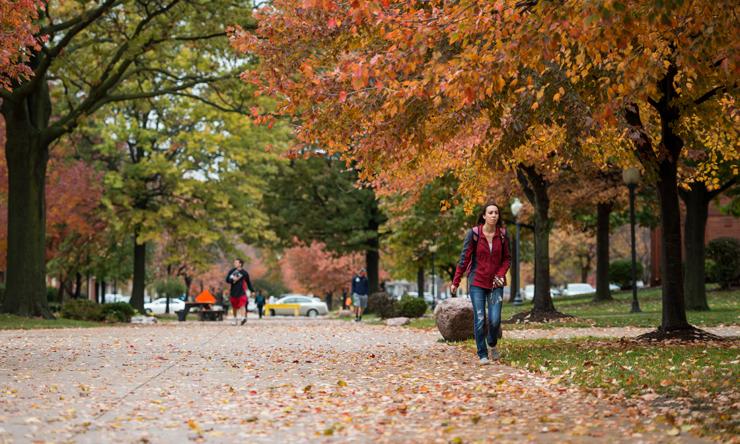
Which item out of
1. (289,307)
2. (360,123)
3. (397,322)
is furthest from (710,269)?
(289,307)

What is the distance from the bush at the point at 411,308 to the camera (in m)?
28.4

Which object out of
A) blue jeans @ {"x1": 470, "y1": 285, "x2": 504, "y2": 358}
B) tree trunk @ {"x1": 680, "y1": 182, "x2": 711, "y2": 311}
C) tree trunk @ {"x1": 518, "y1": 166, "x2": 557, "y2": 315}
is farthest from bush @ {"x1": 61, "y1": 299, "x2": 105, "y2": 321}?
blue jeans @ {"x1": 470, "y1": 285, "x2": 504, "y2": 358}

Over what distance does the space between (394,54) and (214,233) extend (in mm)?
26763

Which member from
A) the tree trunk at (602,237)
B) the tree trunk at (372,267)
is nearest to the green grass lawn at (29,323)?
the tree trunk at (602,237)

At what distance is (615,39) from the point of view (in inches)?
322

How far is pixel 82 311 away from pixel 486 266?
20.4 meters

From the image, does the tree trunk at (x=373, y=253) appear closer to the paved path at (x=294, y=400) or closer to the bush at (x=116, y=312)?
the bush at (x=116, y=312)

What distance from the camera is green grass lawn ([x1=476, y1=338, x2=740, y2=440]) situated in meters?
7.37

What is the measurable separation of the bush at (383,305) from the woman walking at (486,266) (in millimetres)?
17427

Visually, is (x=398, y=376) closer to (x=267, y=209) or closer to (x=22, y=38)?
(x=22, y=38)

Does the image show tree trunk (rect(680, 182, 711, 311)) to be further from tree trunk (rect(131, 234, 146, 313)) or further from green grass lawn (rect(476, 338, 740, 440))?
tree trunk (rect(131, 234, 146, 313))

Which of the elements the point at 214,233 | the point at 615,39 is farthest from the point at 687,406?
the point at 214,233

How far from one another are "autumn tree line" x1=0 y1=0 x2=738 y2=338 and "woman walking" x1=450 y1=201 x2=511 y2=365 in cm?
130

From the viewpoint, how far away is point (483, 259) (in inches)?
454
